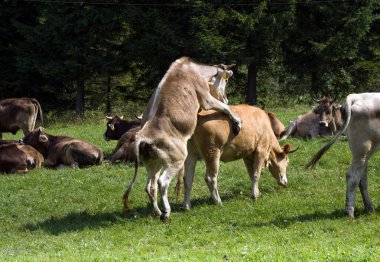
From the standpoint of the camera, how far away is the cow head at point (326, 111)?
22078 mm

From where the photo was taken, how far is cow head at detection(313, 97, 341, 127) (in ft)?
72.4

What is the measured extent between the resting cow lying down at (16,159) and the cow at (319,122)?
312 inches

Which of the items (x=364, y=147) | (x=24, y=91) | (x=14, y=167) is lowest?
(x=24, y=91)

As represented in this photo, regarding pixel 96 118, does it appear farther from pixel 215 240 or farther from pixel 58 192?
pixel 215 240

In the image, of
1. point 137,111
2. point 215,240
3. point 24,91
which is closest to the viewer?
point 215,240

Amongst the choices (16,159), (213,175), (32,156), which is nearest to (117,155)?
(32,156)

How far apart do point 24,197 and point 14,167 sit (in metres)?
3.54

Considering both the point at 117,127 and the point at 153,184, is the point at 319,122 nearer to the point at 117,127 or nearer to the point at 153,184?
the point at 117,127

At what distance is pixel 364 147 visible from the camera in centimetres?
1199

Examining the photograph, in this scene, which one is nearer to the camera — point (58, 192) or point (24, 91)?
point (58, 192)

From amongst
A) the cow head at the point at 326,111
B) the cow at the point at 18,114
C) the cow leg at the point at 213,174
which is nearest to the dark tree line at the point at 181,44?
the cow at the point at 18,114

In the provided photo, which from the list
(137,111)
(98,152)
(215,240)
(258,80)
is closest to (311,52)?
(258,80)

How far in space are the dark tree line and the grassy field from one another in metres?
16.3

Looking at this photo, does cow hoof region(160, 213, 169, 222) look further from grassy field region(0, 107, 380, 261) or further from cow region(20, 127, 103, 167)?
cow region(20, 127, 103, 167)
